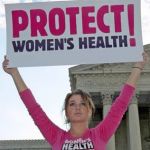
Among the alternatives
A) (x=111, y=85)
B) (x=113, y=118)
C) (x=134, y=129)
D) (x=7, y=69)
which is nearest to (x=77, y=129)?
(x=113, y=118)

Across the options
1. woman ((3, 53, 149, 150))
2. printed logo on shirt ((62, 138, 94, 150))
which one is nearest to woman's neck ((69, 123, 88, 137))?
woman ((3, 53, 149, 150))

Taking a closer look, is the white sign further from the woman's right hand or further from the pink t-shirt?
the pink t-shirt

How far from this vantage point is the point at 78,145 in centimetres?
558

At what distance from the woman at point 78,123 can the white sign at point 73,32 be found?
3.21ft

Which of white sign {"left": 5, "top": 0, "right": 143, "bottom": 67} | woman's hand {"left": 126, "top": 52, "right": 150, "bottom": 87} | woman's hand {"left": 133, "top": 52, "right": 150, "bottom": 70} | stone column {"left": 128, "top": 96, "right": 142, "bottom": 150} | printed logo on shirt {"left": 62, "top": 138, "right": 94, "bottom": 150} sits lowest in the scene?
stone column {"left": 128, "top": 96, "right": 142, "bottom": 150}

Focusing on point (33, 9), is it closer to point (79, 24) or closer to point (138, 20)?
point (79, 24)

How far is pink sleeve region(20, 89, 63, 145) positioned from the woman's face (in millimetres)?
188

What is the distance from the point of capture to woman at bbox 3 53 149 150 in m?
5.62

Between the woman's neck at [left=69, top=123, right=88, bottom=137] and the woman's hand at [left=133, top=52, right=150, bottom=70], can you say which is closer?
the woman's neck at [left=69, top=123, right=88, bottom=137]

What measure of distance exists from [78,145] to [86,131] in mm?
226

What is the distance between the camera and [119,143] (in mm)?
66625

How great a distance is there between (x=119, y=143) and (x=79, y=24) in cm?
6050

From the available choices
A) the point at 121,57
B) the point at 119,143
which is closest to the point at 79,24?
the point at 121,57

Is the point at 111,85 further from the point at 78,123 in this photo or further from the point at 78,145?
the point at 78,145
